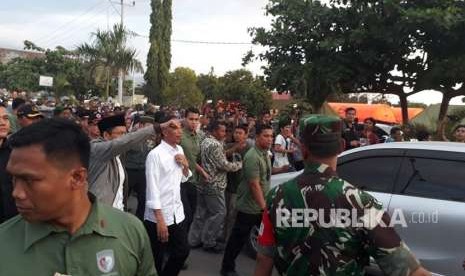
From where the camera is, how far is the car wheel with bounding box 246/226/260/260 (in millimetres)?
6379

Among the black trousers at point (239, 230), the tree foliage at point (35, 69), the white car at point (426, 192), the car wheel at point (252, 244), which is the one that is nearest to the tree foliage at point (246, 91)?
the car wheel at point (252, 244)

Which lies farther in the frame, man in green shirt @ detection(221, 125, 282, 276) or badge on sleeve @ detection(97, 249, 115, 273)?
man in green shirt @ detection(221, 125, 282, 276)

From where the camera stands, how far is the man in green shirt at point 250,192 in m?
5.50

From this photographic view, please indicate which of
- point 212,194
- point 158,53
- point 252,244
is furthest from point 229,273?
point 158,53

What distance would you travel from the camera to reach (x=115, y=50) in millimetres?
28328

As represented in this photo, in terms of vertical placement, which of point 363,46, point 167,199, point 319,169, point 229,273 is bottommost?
point 229,273

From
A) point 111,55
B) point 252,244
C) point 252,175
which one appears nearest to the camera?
point 252,175

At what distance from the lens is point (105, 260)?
5.25ft

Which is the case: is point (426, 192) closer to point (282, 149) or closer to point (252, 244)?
point (252, 244)

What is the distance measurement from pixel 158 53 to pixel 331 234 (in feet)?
130

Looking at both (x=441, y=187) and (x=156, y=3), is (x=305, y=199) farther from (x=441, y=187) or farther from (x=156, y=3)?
(x=156, y=3)

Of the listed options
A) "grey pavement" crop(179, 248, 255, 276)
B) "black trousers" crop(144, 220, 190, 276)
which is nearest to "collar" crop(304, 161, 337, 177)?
"black trousers" crop(144, 220, 190, 276)

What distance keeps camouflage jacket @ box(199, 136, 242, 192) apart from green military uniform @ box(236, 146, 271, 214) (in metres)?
1.00

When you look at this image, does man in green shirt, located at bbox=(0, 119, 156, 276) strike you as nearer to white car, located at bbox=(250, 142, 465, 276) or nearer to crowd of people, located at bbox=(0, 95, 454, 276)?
crowd of people, located at bbox=(0, 95, 454, 276)
